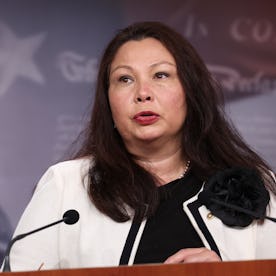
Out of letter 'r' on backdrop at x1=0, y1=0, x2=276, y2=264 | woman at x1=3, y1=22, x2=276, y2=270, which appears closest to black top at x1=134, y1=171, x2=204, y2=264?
woman at x1=3, y1=22, x2=276, y2=270

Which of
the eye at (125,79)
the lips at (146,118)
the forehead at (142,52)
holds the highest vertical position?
the forehead at (142,52)

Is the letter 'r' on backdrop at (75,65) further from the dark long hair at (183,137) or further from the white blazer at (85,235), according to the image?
the white blazer at (85,235)

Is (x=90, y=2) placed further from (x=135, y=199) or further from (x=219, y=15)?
(x=135, y=199)

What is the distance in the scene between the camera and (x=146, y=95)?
7.47 feet

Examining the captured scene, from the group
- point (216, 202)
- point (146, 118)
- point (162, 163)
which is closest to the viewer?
point (216, 202)

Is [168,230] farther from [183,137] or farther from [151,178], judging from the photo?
[183,137]

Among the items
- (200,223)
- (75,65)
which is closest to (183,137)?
(200,223)

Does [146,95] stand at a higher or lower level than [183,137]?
higher

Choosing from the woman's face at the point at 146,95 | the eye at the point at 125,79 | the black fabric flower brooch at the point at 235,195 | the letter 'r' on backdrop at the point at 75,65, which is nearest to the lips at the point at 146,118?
the woman's face at the point at 146,95

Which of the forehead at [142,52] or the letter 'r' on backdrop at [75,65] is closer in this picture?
the forehead at [142,52]

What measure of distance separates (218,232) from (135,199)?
257mm

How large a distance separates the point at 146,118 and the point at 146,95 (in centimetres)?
7

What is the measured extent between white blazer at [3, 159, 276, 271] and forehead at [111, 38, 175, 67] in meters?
0.42

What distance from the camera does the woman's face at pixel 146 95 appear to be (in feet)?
7.51
